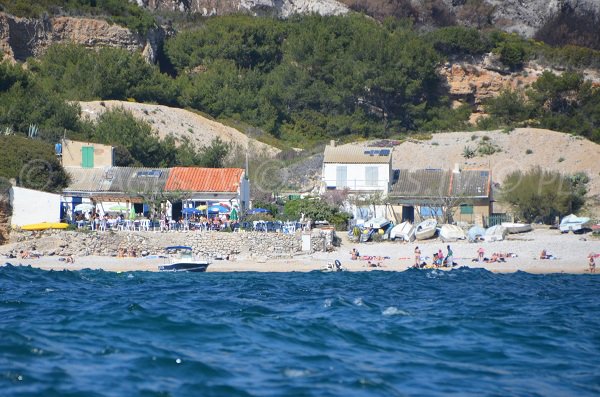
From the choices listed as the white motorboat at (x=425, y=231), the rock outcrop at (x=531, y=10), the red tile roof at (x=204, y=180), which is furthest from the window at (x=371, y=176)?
the rock outcrop at (x=531, y=10)

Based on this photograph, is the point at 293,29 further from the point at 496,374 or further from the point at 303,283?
the point at 496,374

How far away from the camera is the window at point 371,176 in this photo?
49.7 meters

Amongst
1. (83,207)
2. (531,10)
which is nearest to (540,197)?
(83,207)

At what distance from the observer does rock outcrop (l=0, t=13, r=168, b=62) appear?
74.4 metres

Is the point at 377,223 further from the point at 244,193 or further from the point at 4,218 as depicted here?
the point at 4,218

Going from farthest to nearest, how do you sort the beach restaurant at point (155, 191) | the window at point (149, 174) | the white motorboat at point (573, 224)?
the window at point (149, 174) < the beach restaurant at point (155, 191) < the white motorboat at point (573, 224)

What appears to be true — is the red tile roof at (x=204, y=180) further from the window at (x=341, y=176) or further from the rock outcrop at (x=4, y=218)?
the rock outcrop at (x=4, y=218)

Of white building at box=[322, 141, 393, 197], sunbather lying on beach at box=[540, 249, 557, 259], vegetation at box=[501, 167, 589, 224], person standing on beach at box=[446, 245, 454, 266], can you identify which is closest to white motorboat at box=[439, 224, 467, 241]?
person standing on beach at box=[446, 245, 454, 266]

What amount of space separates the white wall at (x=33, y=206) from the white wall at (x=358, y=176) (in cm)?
1402

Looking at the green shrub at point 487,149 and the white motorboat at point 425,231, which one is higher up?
the green shrub at point 487,149

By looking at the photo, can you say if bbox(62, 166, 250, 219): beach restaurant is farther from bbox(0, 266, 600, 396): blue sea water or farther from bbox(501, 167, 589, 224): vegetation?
bbox(501, 167, 589, 224): vegetation

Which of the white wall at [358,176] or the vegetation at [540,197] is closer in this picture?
the vegetation at [540,197]

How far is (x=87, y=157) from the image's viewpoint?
48.2 meters

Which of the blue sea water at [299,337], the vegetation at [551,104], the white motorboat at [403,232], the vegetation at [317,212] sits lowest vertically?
the blue sea water at [299,337]
